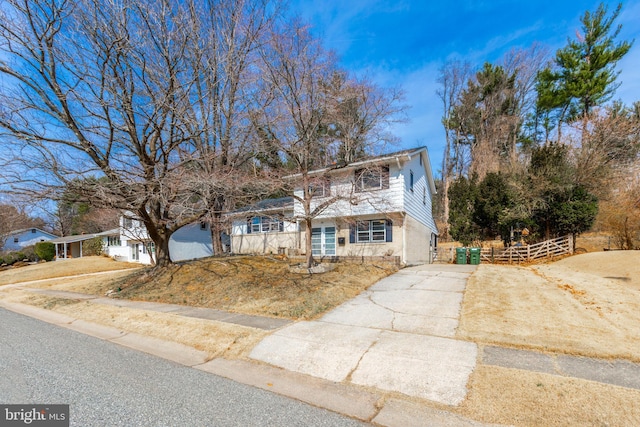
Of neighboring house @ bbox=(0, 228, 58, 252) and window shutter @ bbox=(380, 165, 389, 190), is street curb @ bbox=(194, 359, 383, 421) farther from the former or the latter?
neighboring house @ bbox=(0, 228, 58, 252)

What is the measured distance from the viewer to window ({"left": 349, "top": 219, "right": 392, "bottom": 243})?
14.5 metres

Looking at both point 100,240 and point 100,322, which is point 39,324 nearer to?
point 100,322

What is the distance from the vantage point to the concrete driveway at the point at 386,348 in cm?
367

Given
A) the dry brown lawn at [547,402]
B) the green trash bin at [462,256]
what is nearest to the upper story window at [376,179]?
the green trash bin at [462,256]

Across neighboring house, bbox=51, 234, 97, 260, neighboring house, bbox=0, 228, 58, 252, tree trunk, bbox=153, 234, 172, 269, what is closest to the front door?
tree trunk, bbox=153, 234, 172, 269

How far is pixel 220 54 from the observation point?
424 inches

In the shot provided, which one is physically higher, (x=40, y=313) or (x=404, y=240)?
(x=404, y=240)

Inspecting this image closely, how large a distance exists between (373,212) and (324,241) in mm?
3526

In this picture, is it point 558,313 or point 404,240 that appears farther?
point 404,240

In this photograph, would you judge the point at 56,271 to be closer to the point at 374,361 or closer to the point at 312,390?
the point at 312,390

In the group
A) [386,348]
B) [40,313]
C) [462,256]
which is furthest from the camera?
[462,256]

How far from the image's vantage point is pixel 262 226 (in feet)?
65.5

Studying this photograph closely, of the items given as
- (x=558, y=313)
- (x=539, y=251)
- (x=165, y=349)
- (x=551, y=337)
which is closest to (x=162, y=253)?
(x=165, y=349)

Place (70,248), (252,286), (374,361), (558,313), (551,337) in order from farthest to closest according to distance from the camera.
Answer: (70,248) < (252,286) < (558,313) < (551,337) < (374,361)
